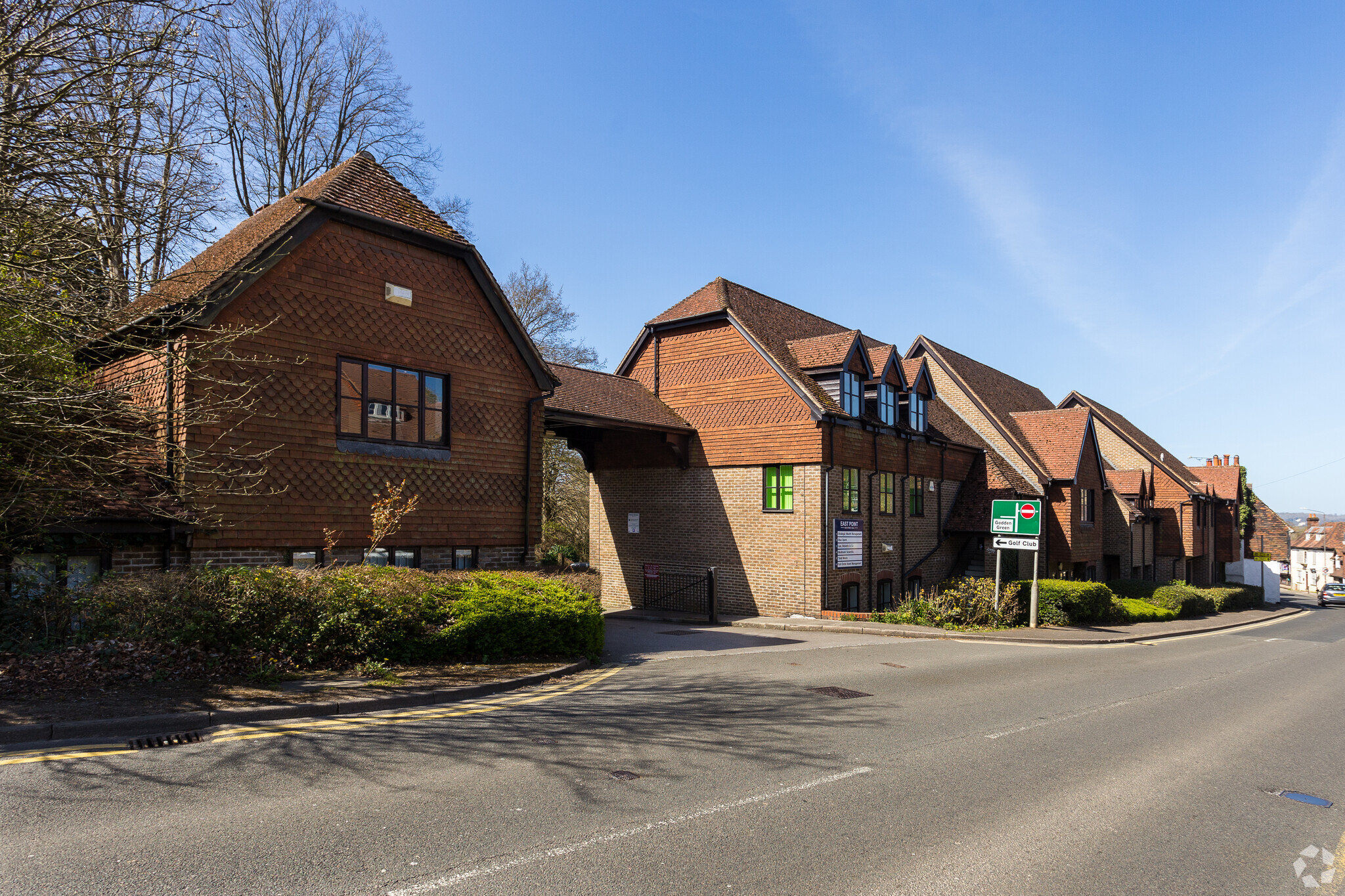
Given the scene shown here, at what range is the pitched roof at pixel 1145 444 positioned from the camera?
44.8 m

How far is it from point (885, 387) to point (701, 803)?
2153 cm

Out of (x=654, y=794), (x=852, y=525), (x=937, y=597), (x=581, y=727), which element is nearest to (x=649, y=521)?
(x=852, y=525)

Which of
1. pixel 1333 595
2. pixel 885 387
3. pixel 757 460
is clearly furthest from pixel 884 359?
pixel 1333 595

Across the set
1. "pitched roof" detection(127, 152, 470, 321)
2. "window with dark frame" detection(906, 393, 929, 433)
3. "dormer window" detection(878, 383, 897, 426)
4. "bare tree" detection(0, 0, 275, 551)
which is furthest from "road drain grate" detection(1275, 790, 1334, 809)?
"window with dark frame" detection(906, 393, 929, 433)

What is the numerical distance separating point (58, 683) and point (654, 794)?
673cm

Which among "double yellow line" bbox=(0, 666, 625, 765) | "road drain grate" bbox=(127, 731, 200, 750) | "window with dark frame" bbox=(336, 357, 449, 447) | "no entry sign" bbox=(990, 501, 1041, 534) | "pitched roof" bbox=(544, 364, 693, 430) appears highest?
"pitched roof" bbox=(544, 364, 693, 430)

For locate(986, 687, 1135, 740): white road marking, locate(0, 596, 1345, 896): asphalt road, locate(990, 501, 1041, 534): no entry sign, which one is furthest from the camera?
locate(990, 501, 1041, 534): no entry sign

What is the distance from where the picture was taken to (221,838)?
516 centimetres

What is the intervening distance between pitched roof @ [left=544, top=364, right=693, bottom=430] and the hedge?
337 inches

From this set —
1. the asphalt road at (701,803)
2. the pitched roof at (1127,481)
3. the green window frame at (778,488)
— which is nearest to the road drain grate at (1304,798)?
the asphalt road at (701,803)

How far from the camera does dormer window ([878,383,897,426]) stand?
25.8 metres

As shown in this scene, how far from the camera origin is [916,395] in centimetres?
2814

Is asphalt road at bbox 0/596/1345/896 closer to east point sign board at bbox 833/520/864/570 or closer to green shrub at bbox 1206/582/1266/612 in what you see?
east point sign board at bbox 833/520/864/570

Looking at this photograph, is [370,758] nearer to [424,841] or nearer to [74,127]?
[424,841]
